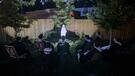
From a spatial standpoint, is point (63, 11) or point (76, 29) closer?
point (63, 11)

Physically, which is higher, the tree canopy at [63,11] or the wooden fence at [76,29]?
the tree canopy at [63,11]

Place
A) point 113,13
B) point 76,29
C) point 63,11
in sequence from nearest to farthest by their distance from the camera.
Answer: point 113,13 → point 63,11 → point 76,29

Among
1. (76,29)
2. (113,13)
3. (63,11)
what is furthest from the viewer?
(76,29)

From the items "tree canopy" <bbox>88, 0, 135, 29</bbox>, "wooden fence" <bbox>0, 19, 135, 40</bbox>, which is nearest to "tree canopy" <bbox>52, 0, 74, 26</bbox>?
"wooden fence" <bbox>0, 19, 135, 40</bbox>

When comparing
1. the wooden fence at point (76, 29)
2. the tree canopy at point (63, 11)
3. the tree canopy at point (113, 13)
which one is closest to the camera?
the tree canopy at point (113, 13)

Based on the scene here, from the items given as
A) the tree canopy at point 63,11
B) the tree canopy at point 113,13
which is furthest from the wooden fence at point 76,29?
the tree canopy at point 113,13

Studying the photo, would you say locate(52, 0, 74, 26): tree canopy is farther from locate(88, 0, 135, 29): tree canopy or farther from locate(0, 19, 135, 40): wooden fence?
locate(88, 0, 135, 29): tree canopy

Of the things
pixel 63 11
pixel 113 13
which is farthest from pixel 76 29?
pixel 113 13

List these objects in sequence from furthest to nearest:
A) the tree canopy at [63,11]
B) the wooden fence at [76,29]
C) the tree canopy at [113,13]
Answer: the wooden fence at [76,29], the tree canopy at [63,11], the tree canopy at [113,13]

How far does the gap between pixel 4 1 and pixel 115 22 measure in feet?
23.0

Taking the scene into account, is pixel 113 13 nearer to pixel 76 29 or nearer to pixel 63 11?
pixel 63 11

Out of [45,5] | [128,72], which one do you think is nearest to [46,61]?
[128,72]

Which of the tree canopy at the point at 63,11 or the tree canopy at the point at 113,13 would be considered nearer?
the tree canopy at the point at 113,13

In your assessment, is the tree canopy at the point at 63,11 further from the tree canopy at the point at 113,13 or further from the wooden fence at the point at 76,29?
the tree canopy at the point at 113,13
